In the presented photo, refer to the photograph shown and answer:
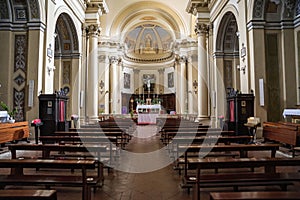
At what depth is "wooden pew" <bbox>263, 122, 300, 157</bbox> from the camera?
5.41 m

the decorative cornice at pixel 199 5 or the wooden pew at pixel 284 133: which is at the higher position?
the decorative cornice at pixel 199 5

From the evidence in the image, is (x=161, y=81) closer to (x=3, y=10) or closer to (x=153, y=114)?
(x=153, y=114)

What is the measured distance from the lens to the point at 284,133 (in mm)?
5910

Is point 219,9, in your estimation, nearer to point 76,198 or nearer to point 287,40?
point 287,40

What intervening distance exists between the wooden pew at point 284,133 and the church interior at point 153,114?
27 mm

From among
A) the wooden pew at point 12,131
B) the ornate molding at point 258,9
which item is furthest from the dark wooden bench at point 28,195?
the ornate molding at point 258,9

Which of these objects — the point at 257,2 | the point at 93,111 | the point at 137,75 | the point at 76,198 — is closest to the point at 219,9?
the point at 257,2

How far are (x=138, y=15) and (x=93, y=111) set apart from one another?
10.8m

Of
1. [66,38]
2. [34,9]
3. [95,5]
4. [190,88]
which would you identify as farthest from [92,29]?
[190,88]

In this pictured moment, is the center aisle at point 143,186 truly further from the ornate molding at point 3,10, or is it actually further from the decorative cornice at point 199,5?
the decorative cornice at point 199,5

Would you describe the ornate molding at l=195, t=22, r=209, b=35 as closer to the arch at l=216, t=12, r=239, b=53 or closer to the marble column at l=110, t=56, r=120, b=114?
the arch at l=216, t=12, r=239, b=53

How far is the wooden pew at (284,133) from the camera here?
5.41 meters

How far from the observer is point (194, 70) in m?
19.0

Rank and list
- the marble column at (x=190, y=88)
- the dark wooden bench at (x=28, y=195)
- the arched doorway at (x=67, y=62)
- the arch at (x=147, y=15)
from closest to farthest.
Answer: the dark wooden bench at (x=28, y=195), the arched doorway at (x=67, y=62), the marble column at (x=190, y=88), the arch at (x=147, y=15)
